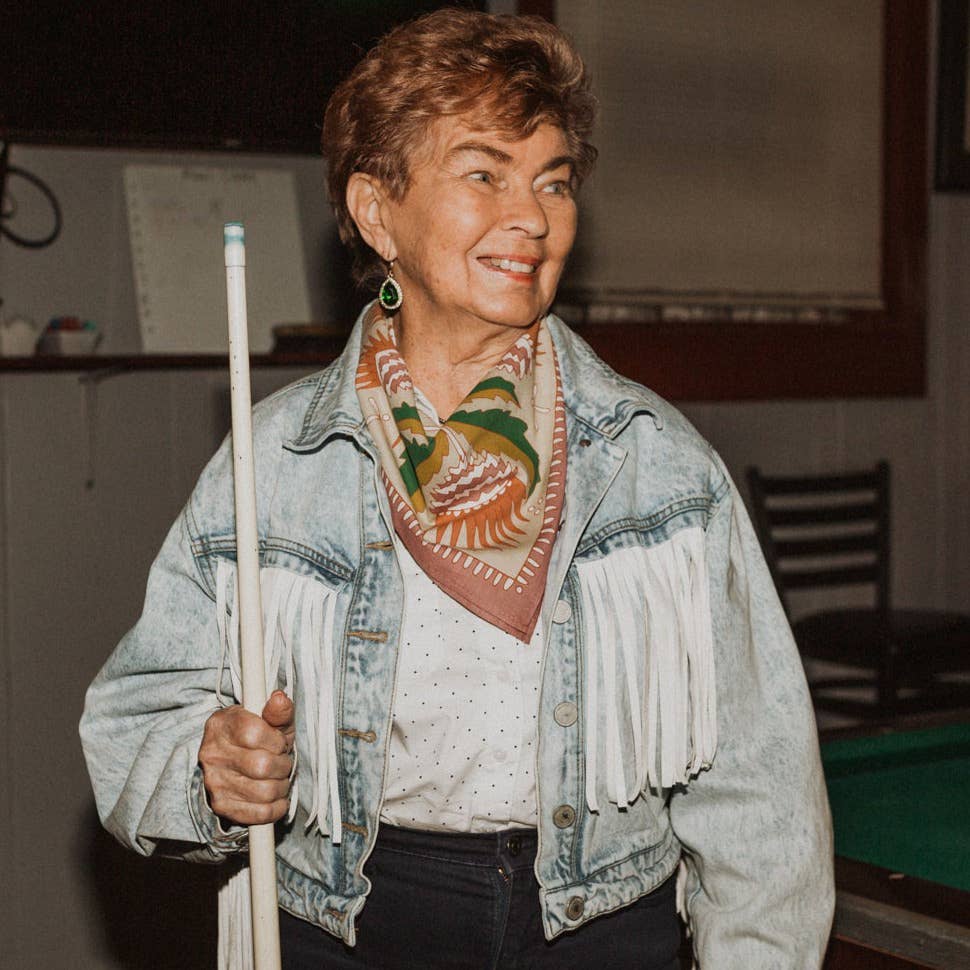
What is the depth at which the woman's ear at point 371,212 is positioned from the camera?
1586 millimetres

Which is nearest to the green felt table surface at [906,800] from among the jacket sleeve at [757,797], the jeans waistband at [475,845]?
the jacket sleeve at [757,797]

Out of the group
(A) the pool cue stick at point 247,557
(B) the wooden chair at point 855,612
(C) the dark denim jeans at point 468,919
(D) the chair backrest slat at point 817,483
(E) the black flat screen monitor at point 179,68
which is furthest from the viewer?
(D) the chair backrest slat at point 817,483

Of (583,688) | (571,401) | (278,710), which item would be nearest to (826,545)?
(571,401)

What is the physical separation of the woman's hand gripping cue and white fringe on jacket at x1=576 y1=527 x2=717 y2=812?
12.4 inches

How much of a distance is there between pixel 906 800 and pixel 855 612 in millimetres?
2152

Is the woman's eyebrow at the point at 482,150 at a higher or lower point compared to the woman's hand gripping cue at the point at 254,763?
higher

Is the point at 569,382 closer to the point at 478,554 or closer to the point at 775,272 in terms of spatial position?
the point at 478,554

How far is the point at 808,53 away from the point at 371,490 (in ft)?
11.0

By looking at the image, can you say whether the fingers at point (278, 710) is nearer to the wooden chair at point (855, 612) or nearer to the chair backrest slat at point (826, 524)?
the wooden chair at point (855, 612)

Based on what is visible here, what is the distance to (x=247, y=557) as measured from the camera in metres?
1.24

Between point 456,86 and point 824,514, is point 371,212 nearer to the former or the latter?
point 456,86

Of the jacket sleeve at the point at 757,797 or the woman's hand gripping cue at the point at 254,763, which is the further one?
the jacket sleeve at the point at 757,797

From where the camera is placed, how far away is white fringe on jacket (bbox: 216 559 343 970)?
1.43 metres

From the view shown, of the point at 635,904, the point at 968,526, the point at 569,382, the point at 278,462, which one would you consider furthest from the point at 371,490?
the point at 968,526
